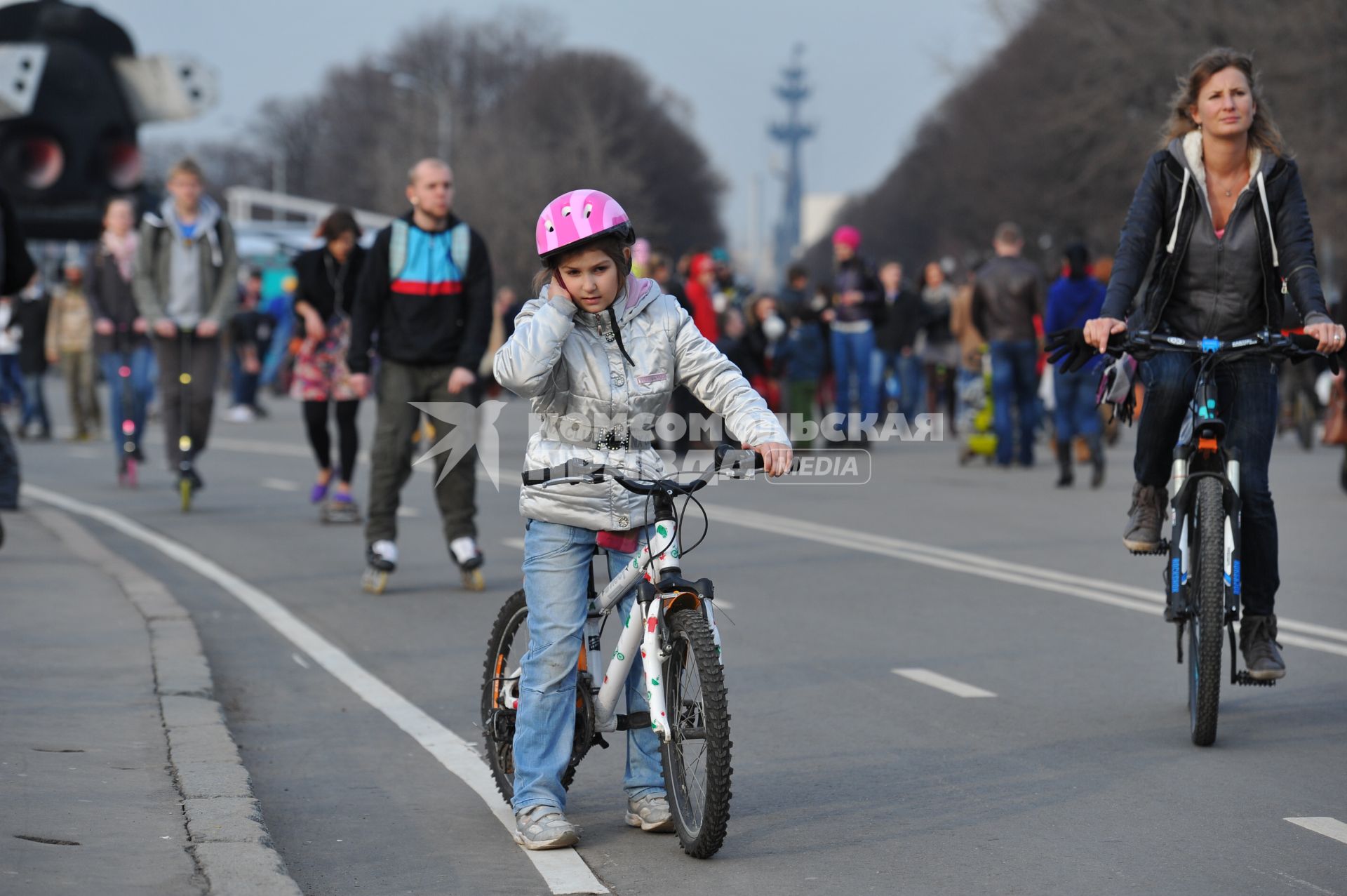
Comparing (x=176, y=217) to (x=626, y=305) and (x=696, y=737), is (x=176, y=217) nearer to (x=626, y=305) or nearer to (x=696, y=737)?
(x=626, y=305)

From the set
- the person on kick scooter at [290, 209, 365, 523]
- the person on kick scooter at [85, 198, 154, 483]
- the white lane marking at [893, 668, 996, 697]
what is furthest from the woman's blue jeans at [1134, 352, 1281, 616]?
the person on kick scooter at [85, 198, 154, 483]

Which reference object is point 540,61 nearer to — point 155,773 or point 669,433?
point 669,433

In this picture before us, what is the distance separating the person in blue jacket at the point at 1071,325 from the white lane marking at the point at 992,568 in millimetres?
3522

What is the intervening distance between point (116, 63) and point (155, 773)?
852 cm

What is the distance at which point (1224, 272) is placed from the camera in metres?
6.91

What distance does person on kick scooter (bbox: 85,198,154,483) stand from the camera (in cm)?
1603

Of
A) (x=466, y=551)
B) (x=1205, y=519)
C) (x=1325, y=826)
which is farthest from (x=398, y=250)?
(x=1325, y=826)

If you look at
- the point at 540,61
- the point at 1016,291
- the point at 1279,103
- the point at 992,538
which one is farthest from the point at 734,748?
the point at 540,61

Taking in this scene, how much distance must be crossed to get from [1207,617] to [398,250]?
17.2 ft

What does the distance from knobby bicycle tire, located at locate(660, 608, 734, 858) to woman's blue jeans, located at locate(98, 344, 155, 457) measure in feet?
37.7

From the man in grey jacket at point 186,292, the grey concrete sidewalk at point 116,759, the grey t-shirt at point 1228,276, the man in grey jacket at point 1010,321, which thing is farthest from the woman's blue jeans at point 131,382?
the grey t-shirt at point 1228,276

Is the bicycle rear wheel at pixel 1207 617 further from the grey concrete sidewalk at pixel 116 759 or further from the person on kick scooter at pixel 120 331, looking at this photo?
the person on kick scooter at pixel 120 331

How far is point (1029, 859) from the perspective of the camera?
5273mm

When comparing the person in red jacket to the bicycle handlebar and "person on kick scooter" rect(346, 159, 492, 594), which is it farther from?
the bicycle handlebar
